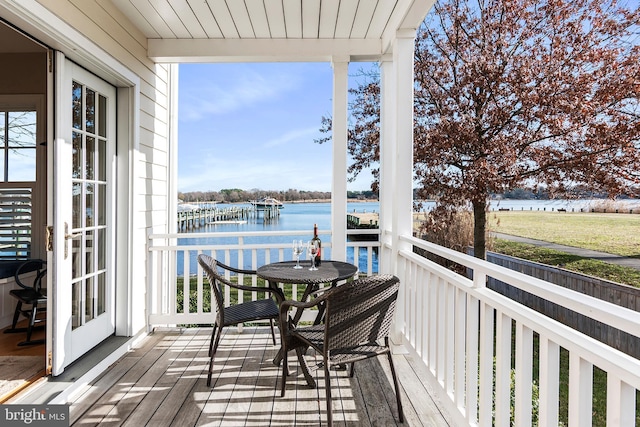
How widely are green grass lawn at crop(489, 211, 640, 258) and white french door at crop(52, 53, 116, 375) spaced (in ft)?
16.1

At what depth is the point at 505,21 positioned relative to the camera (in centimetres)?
516

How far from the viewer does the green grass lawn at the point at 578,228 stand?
4.40 meters

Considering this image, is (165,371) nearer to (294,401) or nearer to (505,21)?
(294,401)

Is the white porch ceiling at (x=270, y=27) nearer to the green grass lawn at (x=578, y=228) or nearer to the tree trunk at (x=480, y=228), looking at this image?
the tree trunk at (x=480, y=228)

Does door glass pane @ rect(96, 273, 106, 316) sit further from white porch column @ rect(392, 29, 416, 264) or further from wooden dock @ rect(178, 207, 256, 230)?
white porch column @ rect(392, 29, 416, 264)

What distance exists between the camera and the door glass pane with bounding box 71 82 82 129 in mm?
2717

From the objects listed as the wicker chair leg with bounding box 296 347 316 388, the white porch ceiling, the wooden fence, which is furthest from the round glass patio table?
the white porch ceiling

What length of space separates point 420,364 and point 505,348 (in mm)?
1190

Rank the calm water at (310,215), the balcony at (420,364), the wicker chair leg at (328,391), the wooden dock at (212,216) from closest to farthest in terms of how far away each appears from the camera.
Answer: the balcony at (420,364) → the wicker chair leg at (328,391) → the calm water at (310,215) → the wooden dock at (212,216)

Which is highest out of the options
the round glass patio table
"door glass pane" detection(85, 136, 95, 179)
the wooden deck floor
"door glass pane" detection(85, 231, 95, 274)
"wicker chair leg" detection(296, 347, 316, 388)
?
"door glass pane" detection(85, 136, 95, 179)

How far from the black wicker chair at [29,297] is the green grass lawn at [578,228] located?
5.48 meters

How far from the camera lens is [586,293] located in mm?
4430

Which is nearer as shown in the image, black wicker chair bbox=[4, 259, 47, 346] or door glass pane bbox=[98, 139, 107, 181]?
door glass pane bbox=[98, 139, 107, 181]

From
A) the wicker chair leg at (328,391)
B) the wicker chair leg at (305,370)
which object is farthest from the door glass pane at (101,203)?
the wicker chair leg at (328,391)
